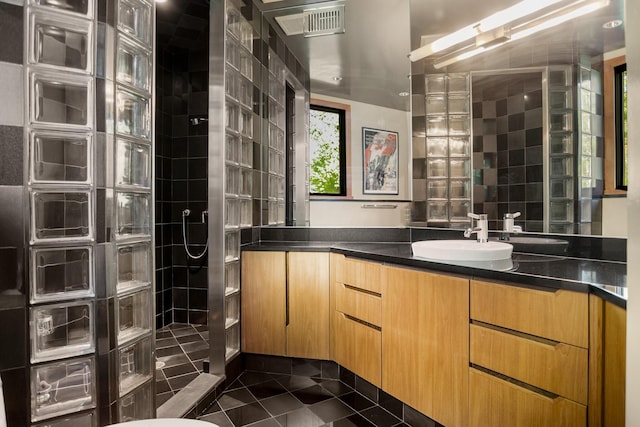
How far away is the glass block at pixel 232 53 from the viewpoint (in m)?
2.36

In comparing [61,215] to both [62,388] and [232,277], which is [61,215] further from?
[232,277]

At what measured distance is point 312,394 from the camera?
2.29m

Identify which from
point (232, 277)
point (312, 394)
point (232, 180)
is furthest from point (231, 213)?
point (312, 394)

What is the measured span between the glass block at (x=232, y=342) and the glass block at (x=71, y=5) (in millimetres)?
1814

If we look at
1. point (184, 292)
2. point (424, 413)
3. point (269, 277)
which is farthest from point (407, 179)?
point (184, 292)

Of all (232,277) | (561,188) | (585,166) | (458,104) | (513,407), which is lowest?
(513,407)

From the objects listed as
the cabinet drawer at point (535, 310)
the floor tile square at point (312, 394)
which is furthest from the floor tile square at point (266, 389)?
the cabinet drawer at point (535, 310)

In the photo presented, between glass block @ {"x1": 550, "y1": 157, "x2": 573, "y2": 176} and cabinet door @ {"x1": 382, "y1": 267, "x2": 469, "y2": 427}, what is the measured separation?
0.89 meters

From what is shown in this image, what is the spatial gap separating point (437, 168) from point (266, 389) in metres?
1.81

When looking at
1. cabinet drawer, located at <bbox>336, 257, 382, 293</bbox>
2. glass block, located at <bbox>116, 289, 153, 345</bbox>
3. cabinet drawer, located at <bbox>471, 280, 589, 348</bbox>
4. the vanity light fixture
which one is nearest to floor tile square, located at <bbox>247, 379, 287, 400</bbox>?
cabinet drawer, located at <bbox>336, 257, 382, 293</bbox>

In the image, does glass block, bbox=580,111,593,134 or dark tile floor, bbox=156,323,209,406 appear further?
dark tile floor, bbox=156,323,209,406

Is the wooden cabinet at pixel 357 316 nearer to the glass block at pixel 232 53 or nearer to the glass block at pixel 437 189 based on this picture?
the glass block at pixel 437 189

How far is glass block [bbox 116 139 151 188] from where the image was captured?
4.73 ft

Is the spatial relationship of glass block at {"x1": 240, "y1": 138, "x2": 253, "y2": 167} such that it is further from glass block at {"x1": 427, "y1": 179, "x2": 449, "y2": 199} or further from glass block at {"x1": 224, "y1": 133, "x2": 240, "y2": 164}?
glass block at {"x1": 427, "y1": 179, "x2": 449, "y2": 199}
